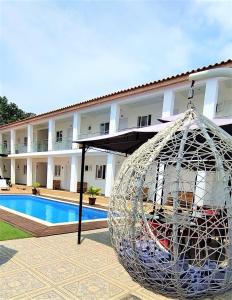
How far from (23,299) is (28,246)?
8.76 ft

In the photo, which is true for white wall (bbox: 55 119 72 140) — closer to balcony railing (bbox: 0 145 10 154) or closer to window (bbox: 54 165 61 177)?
window (bbox: 54 165 61 177)

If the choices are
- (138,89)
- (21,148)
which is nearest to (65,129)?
(21,148)

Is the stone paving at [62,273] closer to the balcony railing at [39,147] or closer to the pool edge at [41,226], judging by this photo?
the pool edge at [41,226]

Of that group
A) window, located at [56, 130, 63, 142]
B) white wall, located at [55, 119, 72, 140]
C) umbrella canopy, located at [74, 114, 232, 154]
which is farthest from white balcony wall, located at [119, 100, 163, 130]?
umbrella canopy, located at [74, 114, 232, 154]

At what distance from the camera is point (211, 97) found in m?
12.1

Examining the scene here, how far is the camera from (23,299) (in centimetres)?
376

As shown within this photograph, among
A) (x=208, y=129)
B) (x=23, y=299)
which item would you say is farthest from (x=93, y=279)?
(x=208, y=129)

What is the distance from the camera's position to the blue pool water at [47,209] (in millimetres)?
11875

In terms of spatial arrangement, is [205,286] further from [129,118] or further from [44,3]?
[129,118]

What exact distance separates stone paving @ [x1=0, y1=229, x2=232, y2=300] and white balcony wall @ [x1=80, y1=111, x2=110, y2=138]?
49.9 feet

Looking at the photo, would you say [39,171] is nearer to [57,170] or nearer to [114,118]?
[57,170]

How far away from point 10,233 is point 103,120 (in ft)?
50.1

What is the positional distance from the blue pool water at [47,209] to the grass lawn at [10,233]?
9.76 feet

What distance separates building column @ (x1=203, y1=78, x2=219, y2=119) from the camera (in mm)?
12047
